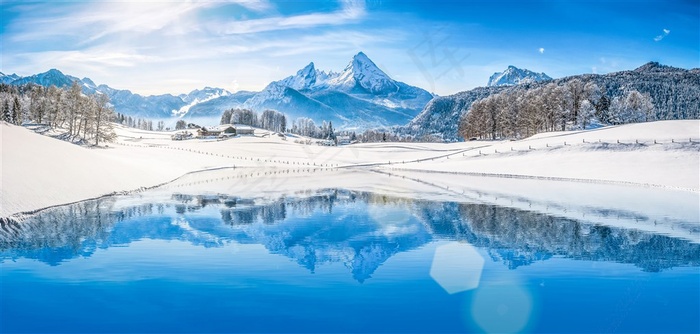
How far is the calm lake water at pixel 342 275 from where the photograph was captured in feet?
47.4

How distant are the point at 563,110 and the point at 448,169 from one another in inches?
1908

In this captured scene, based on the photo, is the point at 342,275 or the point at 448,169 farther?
the point at 448,169

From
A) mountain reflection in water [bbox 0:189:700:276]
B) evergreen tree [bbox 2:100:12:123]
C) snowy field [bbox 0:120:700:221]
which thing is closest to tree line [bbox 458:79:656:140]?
snowy field [bbox 0:120:700:221]

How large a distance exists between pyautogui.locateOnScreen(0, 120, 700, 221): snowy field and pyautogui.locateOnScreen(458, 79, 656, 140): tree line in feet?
77.6

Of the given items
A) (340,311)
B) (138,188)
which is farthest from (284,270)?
(138,188)

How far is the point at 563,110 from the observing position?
11862 cm

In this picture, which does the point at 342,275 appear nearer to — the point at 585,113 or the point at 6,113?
the point at 585,113

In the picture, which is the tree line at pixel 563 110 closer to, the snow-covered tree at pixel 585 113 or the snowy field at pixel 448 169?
the snow-covered tree at pixel 585 113

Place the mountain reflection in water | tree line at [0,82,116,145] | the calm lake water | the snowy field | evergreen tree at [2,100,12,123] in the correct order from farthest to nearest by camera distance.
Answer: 1. evergreen tree at [2,100,12,123]
2. tree line at [0,82,116,145]
3. the snowy field
4. the mountain reflection in water
5. the calm lake water

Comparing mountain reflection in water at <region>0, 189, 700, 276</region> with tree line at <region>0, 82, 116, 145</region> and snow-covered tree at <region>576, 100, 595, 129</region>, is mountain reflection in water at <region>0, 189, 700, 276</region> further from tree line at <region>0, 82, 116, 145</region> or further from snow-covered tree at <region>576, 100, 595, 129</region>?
snow-covered tree at <region>576, 100, 595, 129</region>

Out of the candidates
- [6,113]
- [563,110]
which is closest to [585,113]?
[563,110]

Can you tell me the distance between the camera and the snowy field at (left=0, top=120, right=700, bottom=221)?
135ft

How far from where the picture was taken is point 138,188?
51.8m

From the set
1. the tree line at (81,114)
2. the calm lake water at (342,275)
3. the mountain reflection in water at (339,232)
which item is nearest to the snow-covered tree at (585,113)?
the mountain reflection in water at (339,232)
